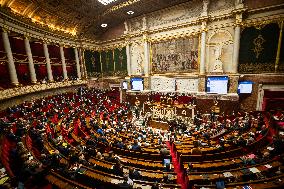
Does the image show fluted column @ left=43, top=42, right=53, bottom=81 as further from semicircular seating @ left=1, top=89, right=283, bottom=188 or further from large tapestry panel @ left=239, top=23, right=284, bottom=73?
large tapestry panel @ left=239, top=23, right=284, bottom=73

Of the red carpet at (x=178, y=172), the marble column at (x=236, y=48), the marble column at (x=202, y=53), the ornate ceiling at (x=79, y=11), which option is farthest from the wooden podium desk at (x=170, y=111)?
the ornate ceiling at (x=79, y=11)

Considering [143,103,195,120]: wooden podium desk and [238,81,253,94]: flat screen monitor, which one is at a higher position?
[238,81,253,94]: flat screen monitor

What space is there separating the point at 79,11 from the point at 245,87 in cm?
1986

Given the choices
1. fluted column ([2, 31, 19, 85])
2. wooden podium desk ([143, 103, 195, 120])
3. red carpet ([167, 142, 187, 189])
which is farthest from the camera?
wooden podium desk ([143, 103, 195, 120])

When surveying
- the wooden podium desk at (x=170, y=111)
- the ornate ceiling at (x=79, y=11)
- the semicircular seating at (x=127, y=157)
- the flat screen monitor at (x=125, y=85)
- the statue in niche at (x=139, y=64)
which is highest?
the ornate ceiling at (x=79, y=11)

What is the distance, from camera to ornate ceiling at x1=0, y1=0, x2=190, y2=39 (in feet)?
51.4

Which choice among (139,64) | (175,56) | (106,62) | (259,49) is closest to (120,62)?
(106,62)

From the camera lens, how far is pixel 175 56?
19844mm

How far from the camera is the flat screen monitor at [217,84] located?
16828mm

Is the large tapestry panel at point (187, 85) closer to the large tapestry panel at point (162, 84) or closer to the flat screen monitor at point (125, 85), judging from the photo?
the large tapestry panel at point (162, 84)

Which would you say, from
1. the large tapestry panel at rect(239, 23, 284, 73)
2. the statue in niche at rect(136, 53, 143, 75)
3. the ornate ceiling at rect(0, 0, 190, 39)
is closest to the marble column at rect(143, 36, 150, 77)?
the statue in niche at rect(136, 53, 143, 75)

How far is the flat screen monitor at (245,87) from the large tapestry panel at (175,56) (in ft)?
15.6

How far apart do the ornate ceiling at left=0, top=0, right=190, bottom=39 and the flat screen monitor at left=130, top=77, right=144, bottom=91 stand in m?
8.36

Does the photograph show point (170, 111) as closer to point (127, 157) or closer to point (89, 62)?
point (127, 157)
